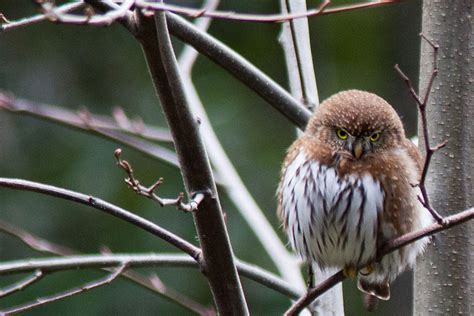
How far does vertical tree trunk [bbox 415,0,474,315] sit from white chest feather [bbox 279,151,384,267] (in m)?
0.22

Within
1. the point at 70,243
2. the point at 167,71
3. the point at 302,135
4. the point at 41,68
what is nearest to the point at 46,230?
the point at 70,243

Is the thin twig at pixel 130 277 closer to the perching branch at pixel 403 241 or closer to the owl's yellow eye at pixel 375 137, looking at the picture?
the perching branch at pixel 403 241

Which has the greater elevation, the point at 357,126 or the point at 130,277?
the point at 357,126

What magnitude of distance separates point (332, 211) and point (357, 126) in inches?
13.5

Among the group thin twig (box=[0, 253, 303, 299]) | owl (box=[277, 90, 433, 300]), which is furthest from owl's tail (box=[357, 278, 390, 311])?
thin twig (box=[0, 253, 303, 299])

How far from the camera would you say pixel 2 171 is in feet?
25.0

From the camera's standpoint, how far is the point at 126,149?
7555 mm

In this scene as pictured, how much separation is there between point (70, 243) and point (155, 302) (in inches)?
32.3

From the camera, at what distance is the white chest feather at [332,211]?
10.8 feet

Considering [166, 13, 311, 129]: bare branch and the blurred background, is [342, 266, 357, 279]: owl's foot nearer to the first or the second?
[166, 13, 311, 129]: bare branch

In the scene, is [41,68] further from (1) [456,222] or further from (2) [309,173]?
(1) [456,222]

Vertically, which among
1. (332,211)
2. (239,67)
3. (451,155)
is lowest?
(332,211)

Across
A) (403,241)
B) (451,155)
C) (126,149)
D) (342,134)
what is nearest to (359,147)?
(342,134)

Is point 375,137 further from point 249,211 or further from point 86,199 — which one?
point 86,199
